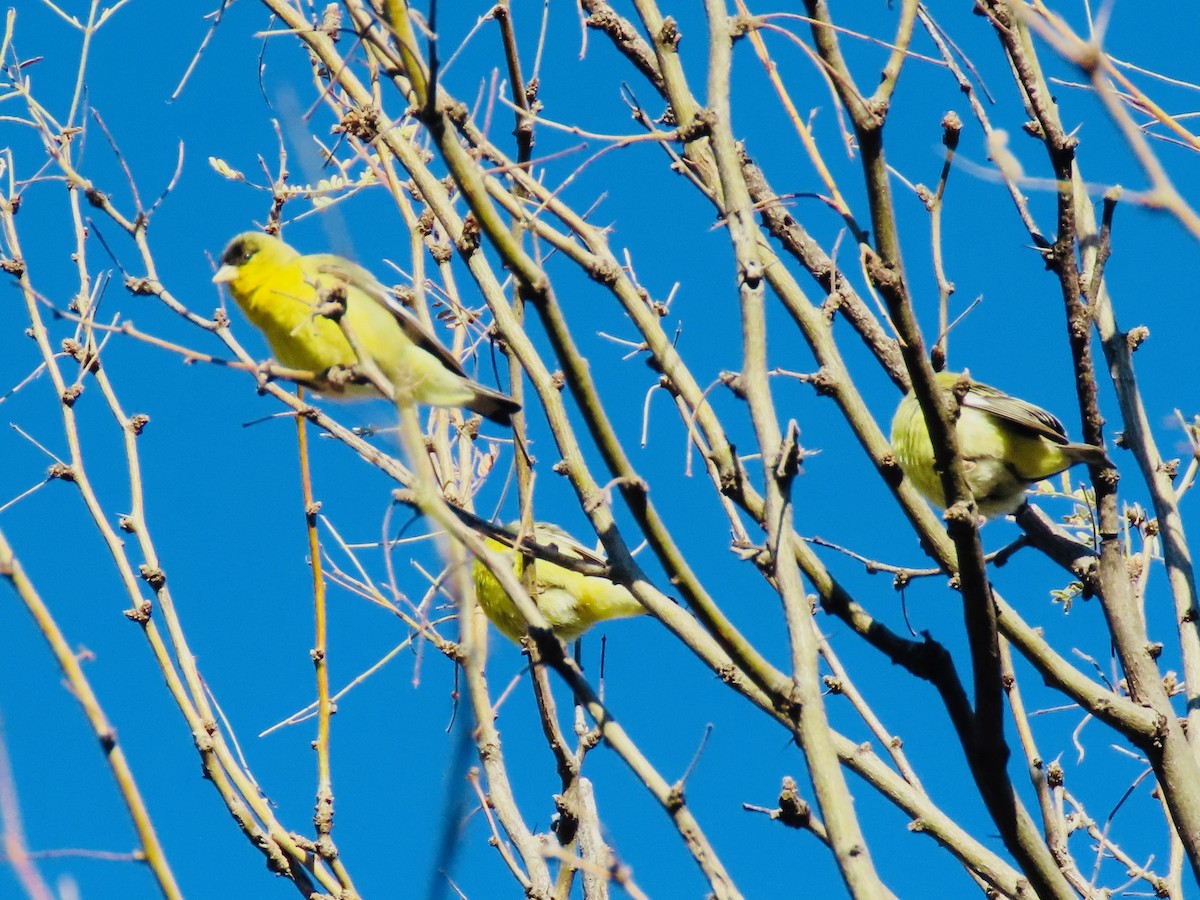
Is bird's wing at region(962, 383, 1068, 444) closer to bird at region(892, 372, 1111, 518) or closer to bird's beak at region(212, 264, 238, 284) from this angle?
bird at region(892, 372, 1111, 518)

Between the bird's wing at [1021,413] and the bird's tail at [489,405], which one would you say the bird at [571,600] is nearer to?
the bird's tail at [489,405]

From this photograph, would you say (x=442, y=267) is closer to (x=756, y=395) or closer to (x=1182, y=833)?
(x=756, y=395)

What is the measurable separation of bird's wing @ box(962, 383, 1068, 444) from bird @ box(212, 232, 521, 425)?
2.13 meters

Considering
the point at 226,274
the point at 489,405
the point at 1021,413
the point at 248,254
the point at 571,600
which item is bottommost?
the point at 489,405

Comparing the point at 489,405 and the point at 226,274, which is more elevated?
the point at 226,274

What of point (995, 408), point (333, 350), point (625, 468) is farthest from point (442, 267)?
point (995, 408)

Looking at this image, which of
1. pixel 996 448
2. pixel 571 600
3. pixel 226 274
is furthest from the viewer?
pixel 571 600

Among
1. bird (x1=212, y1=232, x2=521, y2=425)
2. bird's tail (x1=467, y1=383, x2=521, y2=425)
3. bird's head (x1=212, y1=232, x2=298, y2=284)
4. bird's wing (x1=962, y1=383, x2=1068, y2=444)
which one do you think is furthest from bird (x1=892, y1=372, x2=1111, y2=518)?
bird's head (x1=212, y1=232, x2=298, y2=284)

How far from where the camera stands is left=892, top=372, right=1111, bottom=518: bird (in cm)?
519

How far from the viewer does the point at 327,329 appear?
14.9ft

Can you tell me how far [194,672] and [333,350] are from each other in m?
1.83

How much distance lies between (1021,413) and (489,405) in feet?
7.43

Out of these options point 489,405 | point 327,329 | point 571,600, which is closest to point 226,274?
point 327,329

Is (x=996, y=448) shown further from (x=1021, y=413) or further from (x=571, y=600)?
(x=571, y=600)
